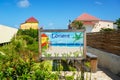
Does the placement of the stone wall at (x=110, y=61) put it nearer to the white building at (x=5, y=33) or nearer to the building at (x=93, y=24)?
the white building at (x=5, y=33)

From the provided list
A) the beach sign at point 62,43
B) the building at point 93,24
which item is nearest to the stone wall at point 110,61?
the beach sign at point 62,43

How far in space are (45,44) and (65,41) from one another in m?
0.71

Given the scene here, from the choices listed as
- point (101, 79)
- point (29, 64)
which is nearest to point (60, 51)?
point (101, 79)

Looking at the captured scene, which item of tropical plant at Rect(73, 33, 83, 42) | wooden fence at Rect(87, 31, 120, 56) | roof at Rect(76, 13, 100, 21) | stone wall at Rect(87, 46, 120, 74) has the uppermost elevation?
roof at Rect(76, 13, 100, 21)

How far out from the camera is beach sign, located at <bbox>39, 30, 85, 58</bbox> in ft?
35.5

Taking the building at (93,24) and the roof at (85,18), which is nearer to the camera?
the building at (93,24)

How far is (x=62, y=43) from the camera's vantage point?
36.4ft

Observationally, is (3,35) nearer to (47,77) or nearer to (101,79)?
(101,79)

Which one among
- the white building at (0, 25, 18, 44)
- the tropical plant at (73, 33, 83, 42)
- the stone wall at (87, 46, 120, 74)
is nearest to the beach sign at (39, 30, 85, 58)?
the tropical plant at (73, 33, 83, 42)

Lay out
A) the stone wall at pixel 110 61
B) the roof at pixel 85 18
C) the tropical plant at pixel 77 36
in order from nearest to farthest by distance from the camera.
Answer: the tropical plant at pixel 77 36, the stone wall at pixel 110 61, the roof at pixel 85 18

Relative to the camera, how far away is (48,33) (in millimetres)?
10852

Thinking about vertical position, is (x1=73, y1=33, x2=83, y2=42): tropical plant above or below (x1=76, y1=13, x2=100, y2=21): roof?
below

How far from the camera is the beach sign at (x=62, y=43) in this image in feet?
35.5

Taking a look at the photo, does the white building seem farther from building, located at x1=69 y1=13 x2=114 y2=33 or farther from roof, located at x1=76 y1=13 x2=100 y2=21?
roof, located at x1=76 y1=13 x2=100 y2=21
